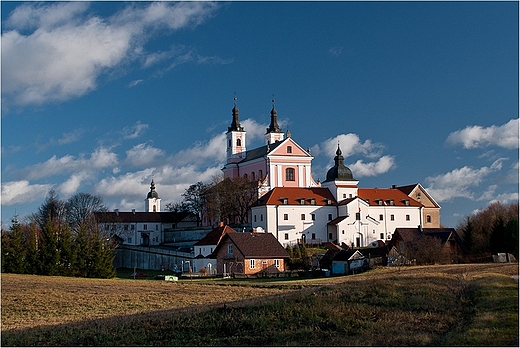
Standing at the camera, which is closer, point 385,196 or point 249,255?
point 249,255

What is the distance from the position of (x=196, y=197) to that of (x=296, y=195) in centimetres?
1449

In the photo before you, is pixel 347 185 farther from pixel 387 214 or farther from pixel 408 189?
pixel 408 189

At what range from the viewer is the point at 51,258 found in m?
60.0

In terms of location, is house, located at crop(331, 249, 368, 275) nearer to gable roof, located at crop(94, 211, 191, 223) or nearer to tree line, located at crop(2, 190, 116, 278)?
tree line, located at crop(2, 190, 116, 278)

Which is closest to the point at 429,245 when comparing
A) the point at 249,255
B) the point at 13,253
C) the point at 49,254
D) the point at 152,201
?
the point at 249,255

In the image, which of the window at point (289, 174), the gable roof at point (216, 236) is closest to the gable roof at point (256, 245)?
the gable roof at point (216, 236)

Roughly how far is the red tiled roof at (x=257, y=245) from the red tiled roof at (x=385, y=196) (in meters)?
20.3

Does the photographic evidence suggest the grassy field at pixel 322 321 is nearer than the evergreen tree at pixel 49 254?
Yes

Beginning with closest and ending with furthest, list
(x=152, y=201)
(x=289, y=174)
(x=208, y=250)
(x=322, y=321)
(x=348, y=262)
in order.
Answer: (x=322, y=321)
(x=348, y=262)
(x=208, y=250)
(x=289, y=174)
(x=152, y=201)

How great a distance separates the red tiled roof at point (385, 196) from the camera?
79812 mm

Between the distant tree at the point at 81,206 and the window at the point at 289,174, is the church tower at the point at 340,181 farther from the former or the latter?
the distant tree at the point at 81,206

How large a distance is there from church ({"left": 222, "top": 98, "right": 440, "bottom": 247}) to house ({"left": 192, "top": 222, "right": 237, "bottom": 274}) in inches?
249

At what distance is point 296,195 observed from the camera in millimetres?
76438

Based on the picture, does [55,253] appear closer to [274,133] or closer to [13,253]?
[13,253]
